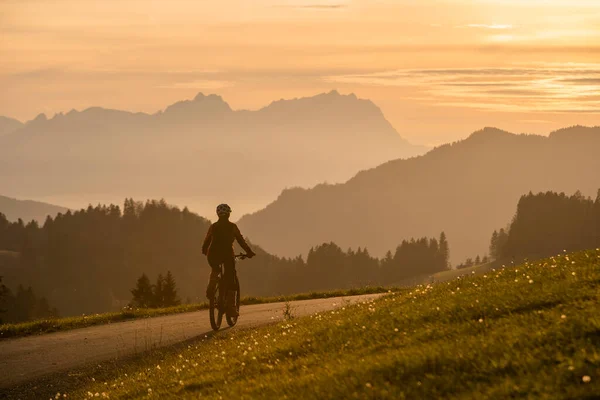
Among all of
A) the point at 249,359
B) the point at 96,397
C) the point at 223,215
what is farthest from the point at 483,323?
the point at 223,215

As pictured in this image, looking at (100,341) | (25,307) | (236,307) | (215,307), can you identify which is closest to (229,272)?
(215,307)

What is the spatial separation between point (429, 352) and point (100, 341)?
1265 centimetres

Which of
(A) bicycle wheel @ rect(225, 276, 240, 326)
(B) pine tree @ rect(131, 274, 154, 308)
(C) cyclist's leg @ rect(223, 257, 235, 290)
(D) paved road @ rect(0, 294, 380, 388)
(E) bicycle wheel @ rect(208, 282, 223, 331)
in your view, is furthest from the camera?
(B) pine tree @ rect(131, 274, 154, 308)

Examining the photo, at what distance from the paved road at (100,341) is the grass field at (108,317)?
2.71 feet

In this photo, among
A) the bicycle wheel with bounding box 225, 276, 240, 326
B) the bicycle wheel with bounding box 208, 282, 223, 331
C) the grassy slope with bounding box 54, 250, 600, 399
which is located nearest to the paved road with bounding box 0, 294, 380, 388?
the bicycle wheel with bounding box 225, 276, 240, 326

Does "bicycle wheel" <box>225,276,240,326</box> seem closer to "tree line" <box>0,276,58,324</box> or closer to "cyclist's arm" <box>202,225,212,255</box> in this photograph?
"cyclist's arm" <box>202,225,212,255</box>

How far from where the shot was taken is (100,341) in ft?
66.0

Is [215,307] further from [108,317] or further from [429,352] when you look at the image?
[429,352]

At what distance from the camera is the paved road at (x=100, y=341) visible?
56.6 ft

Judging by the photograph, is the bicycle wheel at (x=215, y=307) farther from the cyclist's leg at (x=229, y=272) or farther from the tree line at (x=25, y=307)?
the tree line at (x=25, y=307)

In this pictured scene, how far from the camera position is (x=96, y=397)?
1341 centimetres

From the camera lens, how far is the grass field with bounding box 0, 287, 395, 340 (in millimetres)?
22453

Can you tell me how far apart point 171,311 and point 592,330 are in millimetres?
19265

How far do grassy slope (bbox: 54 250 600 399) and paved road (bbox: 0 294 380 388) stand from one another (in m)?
1.79
